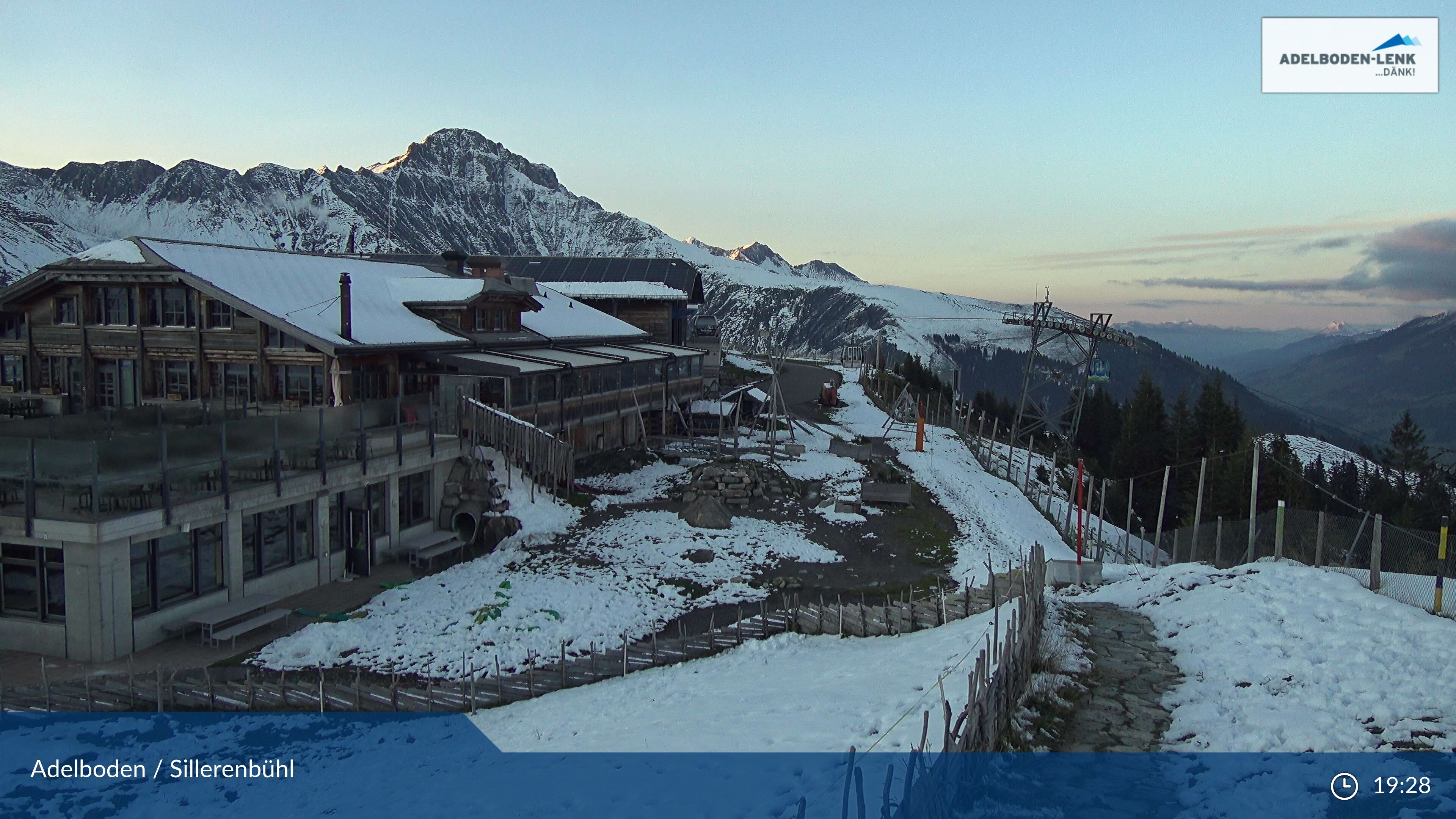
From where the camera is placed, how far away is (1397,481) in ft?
214

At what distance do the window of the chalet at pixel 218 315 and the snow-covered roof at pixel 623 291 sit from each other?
24.5 m

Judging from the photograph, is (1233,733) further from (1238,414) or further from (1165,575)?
(1238,414)

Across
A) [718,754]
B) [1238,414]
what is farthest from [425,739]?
[1238,414]

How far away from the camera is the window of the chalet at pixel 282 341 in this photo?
89.8 feet

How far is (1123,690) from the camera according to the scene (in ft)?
39.3

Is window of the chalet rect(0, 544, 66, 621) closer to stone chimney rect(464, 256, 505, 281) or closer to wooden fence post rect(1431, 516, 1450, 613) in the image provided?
wooden fence post rect(1431, 516, 1450, 613)

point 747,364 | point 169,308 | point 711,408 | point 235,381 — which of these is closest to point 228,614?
point 235,381

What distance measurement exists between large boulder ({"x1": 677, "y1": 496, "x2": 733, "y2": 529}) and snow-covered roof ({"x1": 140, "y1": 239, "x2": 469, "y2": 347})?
11.0m

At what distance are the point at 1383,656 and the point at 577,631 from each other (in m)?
14.5

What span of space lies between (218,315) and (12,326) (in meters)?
9.32

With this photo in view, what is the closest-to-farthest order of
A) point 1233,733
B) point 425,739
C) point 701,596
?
point 1233,733 < point 425,739 < point 701,596

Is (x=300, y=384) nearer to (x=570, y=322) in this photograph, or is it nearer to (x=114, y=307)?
(x=114, y=307)

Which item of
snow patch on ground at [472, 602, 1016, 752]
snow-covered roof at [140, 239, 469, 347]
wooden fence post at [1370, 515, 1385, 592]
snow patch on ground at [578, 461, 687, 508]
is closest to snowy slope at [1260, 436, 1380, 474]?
snow patch on ground at [578, 461, 687, 508]
